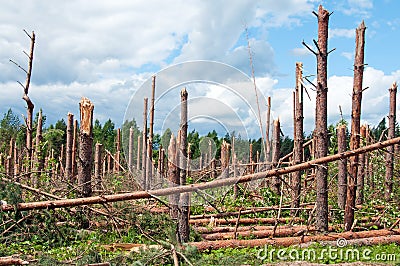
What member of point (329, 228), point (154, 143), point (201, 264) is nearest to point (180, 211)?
point (154, 143)

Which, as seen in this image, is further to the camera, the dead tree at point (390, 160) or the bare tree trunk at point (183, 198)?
the dead tree at point (390, 160)

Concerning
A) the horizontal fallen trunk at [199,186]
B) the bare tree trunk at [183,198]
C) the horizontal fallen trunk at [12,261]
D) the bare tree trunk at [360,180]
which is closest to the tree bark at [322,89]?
the horizontal fallen trunk at [199,186]

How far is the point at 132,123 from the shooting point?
4.57 m

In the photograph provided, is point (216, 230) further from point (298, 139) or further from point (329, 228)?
point (298, 139)

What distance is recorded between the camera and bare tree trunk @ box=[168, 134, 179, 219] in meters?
5.49

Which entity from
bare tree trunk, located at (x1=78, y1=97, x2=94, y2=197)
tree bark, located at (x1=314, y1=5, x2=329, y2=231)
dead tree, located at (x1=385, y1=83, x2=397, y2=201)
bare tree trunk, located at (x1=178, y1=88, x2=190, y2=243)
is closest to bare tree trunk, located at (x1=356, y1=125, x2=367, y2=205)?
dead tree, located at (x1=385, y1=83, x2=397, y2=201)

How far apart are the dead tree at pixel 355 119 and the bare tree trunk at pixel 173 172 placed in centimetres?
310

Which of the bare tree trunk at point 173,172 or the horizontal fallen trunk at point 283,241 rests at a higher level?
the bare tree trunk at point 173,172

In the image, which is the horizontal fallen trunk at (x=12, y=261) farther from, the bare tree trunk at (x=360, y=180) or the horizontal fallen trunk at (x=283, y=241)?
the bare tree trunk at (x=360, y=180)

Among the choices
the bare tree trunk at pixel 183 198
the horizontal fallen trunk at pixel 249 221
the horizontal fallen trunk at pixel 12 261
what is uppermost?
the bare tree trunk at pixel 183 198

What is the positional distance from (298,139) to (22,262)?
6.64 meters

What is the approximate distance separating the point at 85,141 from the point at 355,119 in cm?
468

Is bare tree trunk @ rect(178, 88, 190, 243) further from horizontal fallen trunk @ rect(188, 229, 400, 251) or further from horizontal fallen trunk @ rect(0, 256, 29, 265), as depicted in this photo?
horizontal fallen trunk @ rect(0, 256, 29, 265)

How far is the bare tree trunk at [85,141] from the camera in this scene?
7102 millimetres
